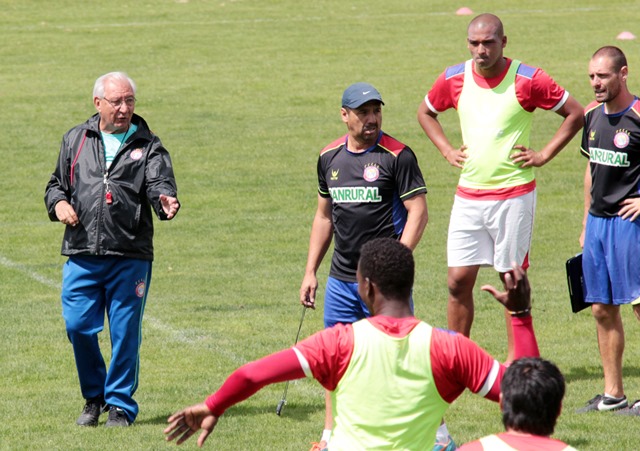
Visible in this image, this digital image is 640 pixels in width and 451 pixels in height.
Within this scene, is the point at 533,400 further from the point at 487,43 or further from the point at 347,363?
the point at 487,43

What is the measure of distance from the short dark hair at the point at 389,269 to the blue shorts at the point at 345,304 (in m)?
2.86

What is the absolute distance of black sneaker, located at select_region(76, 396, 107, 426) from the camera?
28.8 ft

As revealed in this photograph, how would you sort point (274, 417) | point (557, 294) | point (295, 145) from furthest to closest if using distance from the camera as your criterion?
1. point (295, 145)
2. point (557, 294)
3. point (274, 417)

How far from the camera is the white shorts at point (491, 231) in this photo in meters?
9.13

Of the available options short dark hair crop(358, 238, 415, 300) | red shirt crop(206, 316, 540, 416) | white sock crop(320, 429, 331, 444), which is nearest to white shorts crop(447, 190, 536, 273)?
white sock crop(320, 429, 331, 444)

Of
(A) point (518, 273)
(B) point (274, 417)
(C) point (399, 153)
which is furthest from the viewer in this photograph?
(B) point (274, 417)

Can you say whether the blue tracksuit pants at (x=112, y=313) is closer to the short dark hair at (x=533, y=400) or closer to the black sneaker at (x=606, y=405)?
the black sneaker at (x=606, y=405)

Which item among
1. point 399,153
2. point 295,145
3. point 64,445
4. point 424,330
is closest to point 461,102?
point 399,153

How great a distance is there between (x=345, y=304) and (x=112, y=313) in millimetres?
1844

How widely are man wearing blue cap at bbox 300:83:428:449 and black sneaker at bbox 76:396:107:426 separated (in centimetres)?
182

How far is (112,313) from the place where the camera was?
884cm

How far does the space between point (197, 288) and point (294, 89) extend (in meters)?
15.4

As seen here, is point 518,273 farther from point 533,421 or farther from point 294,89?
point 294,89

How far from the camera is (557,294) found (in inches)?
520
